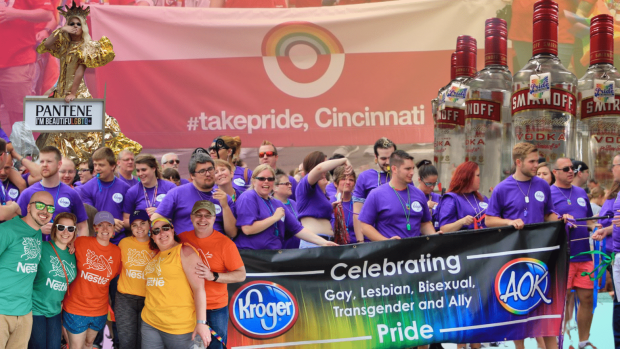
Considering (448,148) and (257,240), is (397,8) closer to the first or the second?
(448,148)

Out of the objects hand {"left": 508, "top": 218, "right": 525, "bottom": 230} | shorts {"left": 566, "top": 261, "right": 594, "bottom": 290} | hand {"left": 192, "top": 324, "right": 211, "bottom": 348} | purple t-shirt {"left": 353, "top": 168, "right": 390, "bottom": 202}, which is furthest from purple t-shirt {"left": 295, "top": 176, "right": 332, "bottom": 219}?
shorts {"left": 566, "top": 261, "right": 594, "bottom": 290}

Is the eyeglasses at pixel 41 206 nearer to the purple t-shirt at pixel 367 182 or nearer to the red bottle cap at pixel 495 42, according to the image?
the purple t-shirt at pixel 367 182

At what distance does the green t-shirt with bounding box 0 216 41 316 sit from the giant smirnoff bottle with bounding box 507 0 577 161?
3.31 m

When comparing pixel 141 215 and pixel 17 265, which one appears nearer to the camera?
pixel 17 265

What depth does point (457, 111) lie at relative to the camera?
472cm

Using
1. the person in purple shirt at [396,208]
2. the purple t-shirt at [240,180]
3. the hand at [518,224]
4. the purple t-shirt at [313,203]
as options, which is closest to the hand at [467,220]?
the person in purple shirt at [396,208]

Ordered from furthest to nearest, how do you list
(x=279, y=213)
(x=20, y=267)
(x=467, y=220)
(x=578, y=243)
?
1. (x=578, y=243)
2. (x=467, y=220)
3. (x=279, y=213)
4. (x=20, y=267)

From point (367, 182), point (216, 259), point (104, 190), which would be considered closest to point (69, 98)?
point (104, 190)

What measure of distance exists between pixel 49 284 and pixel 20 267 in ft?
0.89

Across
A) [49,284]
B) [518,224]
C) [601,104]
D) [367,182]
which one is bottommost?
[49,284]

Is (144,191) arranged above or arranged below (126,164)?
below

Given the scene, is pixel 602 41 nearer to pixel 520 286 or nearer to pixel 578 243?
pixel 520 286

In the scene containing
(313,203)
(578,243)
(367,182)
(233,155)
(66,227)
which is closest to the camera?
(66,227)

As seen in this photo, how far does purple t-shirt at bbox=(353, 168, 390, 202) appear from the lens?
5895mm
